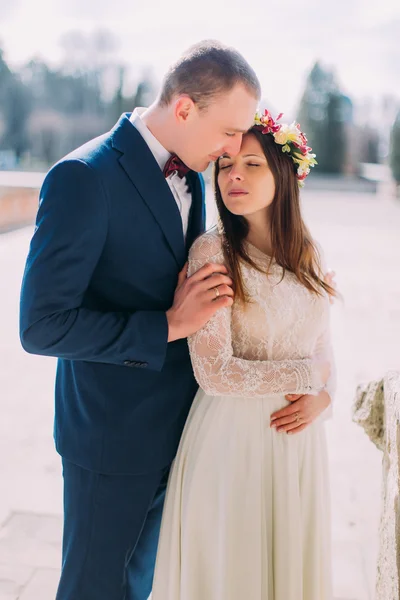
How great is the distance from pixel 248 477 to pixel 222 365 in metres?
0.33

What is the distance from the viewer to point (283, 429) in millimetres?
1790

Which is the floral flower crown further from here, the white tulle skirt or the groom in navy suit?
the white tulle skirt

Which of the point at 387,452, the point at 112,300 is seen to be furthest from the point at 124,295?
the point at 387,452

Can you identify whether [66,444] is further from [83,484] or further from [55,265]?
[55,265]

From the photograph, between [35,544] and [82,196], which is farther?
[35,544]

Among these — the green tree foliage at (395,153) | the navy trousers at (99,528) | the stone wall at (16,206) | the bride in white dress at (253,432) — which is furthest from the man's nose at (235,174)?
the green tree foliage at (395,153)

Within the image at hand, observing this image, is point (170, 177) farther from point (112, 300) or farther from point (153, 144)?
point (112, 300)

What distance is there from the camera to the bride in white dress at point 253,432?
1.74 meters

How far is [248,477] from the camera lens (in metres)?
1.76

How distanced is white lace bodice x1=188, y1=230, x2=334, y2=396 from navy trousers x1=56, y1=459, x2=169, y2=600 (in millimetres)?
340

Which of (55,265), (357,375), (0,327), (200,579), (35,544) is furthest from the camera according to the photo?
(0,327)

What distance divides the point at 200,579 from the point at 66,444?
1.72ft

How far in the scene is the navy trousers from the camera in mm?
1691

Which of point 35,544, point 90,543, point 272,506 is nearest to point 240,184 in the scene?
point 272,506
